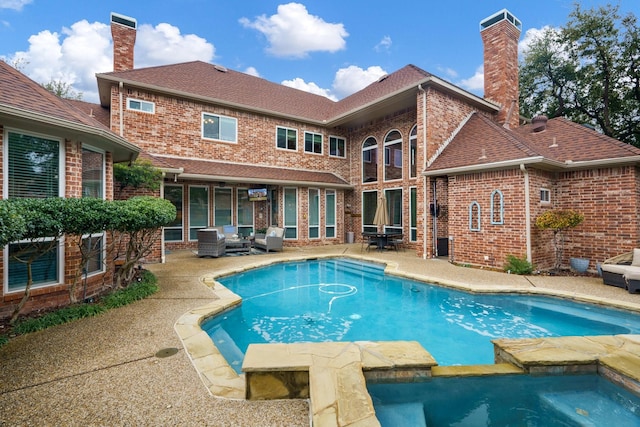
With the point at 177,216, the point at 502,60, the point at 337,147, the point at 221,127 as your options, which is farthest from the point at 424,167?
the point at 177,216

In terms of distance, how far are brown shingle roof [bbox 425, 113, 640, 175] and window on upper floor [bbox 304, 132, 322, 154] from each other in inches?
245

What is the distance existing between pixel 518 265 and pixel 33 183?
1022cm

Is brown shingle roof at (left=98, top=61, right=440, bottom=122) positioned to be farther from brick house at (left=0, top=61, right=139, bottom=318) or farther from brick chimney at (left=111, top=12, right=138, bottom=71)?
brick house at (left=0, top=61, right=139, bottom=318)

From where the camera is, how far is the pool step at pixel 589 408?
2.49 metres

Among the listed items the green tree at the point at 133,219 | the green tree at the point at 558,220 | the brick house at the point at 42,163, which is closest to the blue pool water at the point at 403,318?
the green tree at the point at 133,219

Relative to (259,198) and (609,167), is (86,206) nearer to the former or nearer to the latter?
(259,198)

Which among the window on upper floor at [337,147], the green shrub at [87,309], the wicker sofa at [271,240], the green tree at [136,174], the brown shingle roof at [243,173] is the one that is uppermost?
the window on upper floor at [337,147]

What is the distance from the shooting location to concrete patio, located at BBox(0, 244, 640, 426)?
2.21 meters

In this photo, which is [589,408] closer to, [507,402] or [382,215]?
[507,402]

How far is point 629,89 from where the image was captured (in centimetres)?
1520

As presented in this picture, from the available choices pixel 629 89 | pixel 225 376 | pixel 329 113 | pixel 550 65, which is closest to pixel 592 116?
pixel 629 89

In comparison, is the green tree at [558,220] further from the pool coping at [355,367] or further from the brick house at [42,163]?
the brick house at [42,163]

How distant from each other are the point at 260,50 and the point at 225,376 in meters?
23.5

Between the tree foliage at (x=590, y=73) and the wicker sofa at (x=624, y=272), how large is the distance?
44.3ft
